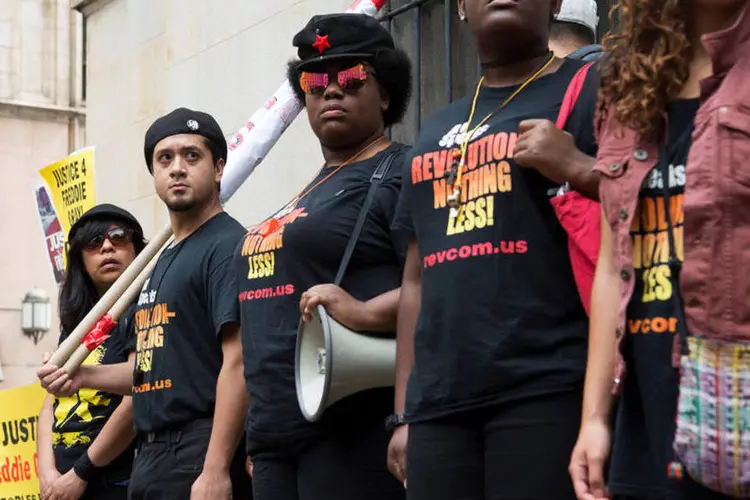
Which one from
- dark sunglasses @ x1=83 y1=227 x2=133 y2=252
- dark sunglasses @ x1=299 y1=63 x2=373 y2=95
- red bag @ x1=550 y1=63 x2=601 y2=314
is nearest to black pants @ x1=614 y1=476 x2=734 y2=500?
red bag @ x1=550 y1=63 x2=601 y2=314

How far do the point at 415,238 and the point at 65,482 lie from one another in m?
3.22

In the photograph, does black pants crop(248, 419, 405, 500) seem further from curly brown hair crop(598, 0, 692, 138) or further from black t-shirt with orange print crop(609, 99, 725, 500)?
curly brown hair crop(598, 0, 692, 138)

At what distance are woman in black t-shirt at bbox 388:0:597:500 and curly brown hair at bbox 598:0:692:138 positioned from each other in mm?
341

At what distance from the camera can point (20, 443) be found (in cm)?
779

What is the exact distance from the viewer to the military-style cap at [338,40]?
15.4ft

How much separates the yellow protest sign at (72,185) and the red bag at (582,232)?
5.17 metres

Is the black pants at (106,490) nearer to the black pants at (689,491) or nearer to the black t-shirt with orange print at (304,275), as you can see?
the black t-shirt with orange print at (304,275)

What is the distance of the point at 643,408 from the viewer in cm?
285

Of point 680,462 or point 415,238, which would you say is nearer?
point 680,462

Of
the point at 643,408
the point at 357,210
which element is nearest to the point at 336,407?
the point at 357,210

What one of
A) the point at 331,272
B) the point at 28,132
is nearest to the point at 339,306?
the point at 331,272

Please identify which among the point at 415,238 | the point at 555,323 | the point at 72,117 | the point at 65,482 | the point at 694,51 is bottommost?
the point at 65,482

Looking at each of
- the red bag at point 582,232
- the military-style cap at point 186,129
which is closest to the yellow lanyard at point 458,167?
the red bag at point 582,232

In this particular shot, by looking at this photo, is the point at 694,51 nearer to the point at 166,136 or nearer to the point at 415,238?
the point at 415,238
